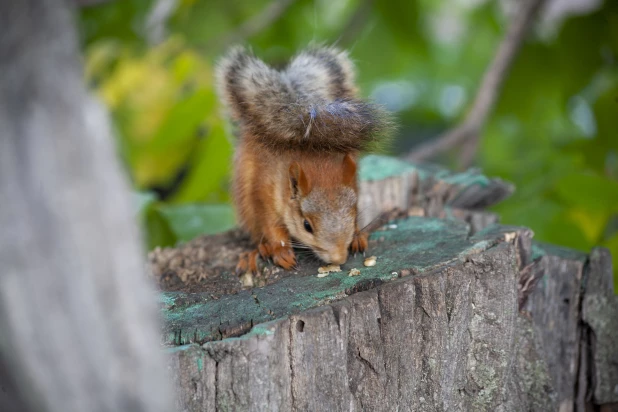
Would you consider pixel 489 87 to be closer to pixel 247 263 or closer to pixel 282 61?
pixel 282 61

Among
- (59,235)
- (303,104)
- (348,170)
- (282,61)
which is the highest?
(282,61)

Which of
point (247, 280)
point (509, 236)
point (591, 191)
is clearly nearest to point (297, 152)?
point (247, 280)

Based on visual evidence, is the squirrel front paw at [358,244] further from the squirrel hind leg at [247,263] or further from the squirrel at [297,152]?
the squirrel hind leg at [247,263]

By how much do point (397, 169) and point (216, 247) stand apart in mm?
770

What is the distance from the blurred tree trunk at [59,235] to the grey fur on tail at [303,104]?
1.10 metres

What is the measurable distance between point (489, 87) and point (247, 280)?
78.1 inches

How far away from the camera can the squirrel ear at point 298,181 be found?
185 cm

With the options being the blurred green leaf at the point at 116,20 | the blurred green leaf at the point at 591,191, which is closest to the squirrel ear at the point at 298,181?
the blurred green leaf at the point at 591,191

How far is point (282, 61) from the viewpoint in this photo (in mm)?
2342

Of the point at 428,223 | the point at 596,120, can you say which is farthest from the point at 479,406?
the point at 596,120

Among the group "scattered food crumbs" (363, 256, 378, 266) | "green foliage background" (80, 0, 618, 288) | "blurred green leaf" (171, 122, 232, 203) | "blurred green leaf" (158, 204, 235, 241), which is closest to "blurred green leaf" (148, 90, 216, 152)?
"green foliage background" (80, 0, 618, 288)

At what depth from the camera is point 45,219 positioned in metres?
0.71

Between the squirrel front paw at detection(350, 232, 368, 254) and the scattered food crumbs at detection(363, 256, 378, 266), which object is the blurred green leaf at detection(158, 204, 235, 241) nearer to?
the squirrel front paw at detection(350, 232, 368, 254)

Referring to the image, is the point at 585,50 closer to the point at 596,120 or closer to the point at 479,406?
the point at 596,120
